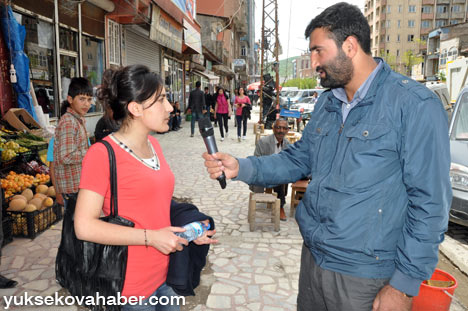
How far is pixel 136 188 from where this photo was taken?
191cm

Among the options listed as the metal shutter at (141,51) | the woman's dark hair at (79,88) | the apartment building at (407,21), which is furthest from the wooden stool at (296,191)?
the apartment building at (407,21)

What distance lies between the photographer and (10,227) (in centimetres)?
515

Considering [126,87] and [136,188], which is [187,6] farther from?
[136,188]

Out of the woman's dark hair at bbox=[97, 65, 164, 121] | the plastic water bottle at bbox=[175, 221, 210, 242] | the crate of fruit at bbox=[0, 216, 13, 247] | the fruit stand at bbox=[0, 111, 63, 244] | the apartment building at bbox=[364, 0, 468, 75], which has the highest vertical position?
the apartment building at bbox=[364, 0, 468, 75]

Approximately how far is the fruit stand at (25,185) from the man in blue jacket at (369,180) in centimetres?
472

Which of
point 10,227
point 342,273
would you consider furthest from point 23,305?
point 342,273

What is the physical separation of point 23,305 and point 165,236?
285 cm

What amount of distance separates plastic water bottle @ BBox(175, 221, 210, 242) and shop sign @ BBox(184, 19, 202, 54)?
1503 centimetres

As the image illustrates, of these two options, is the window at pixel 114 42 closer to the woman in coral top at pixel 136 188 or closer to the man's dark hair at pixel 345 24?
the woman in coral top at pixel 136 188

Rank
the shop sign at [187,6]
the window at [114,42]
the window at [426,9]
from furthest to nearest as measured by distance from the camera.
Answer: the window at [426,9] → the shop sign at [187,6] → the window at [114,42]

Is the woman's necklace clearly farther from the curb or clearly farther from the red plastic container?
the curb

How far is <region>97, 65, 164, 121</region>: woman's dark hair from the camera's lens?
201 cm

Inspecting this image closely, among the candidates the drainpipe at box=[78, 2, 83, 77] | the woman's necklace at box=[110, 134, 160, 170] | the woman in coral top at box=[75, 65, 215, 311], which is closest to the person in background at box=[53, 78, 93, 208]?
the woman in coral top at box=[75, 65, 215, 311]

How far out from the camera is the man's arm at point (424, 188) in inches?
64.1
